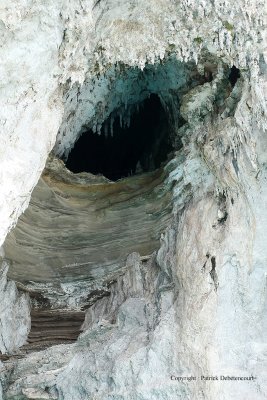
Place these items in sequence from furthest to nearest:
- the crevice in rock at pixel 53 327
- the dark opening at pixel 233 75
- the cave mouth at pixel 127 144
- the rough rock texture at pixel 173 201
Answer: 1. the cave mouth at pixel 127 144
2. the crevice in rock at pixel 53 327
3. the dark opening at pixel 233 75
4. the rough rock texture at pixel 173 201

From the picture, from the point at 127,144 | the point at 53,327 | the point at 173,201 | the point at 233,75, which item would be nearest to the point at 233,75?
the point at 233,75

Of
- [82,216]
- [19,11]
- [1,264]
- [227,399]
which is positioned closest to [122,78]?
[82,216]

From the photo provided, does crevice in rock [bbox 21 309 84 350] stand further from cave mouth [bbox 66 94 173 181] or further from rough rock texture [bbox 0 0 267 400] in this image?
cave mouth [bbox 66 94 173 181]

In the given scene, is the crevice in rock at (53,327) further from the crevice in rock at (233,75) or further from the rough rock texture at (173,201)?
the crevice in rock at (233,75)

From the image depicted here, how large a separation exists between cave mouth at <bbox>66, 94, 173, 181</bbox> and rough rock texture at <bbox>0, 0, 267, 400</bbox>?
7.36ft

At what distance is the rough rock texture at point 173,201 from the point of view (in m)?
6.64

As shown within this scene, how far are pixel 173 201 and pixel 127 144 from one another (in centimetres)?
347

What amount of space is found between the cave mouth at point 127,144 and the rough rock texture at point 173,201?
224 centimetres

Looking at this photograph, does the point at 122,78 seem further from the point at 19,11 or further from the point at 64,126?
the point at 19,11

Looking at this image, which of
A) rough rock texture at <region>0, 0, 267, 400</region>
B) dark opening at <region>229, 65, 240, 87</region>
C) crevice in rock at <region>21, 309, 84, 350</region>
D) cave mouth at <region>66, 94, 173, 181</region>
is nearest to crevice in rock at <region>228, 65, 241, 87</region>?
dark opening at <region>229, 65, 240, 87</region>

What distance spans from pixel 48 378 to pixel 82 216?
261 cm

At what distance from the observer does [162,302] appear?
824 centimetres

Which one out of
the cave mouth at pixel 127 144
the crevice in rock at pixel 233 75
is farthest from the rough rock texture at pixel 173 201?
the cave mouth at pixel 127 144

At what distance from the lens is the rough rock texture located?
6.64m
